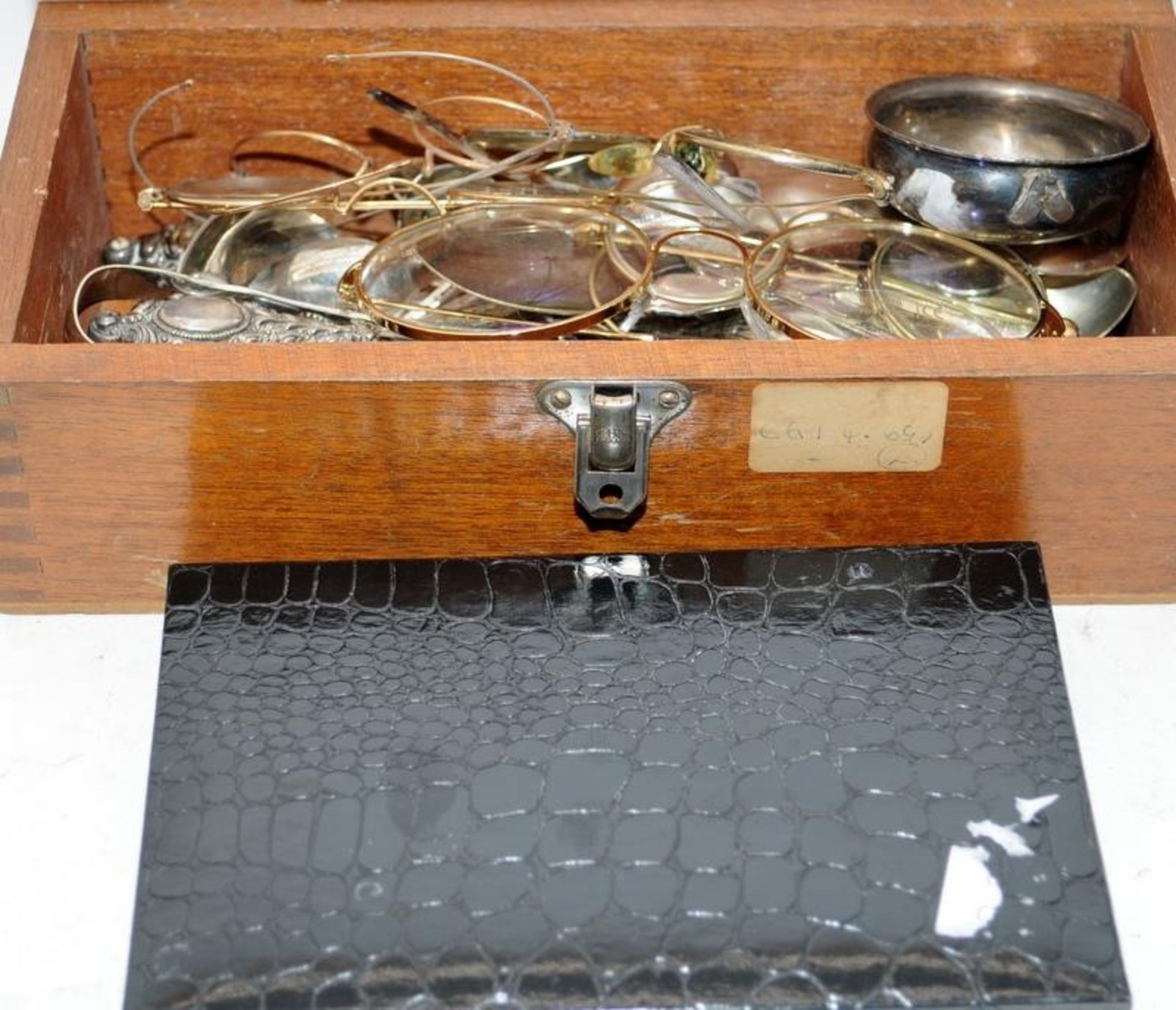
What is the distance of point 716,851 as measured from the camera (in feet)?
3.45

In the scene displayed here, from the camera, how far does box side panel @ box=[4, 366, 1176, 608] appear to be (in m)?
1.13

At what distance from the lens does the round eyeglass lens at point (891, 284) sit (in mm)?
1310

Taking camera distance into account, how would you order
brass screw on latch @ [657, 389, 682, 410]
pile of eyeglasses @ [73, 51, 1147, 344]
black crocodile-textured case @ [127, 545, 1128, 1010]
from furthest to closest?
pile of eyeglasses @ [73, 51, 1147, 344]
brass screw on latch @ [657, 389, 682, 410]
black crocodile-textured case @ [127, 545, 1128, 1010]

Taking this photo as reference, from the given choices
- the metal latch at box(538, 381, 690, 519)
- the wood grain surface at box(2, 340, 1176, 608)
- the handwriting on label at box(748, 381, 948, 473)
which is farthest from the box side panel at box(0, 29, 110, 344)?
the handwriting on label at box(748, 381, 948, 473)

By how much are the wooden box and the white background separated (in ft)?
0.11

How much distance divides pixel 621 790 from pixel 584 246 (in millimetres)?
427

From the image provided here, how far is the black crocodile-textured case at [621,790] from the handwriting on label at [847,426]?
0.07 metres

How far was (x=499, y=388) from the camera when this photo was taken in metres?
1.12

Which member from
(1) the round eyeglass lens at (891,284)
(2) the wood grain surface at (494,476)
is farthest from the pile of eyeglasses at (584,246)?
(2) the wood grain surface at (494,476)

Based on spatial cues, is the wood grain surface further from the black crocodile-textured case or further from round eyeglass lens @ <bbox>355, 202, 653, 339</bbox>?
round eyeglass lens @ <bbox>355, 202, 653, 339</bbox>

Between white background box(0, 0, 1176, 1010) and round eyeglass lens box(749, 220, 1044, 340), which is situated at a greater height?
round eyeglass lens box(749, 220, 1044, 340)

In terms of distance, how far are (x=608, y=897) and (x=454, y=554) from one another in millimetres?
272

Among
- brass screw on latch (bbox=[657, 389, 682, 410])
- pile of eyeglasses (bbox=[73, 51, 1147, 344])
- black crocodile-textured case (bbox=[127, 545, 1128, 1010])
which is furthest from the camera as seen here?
pile of eyeglasses (bbox=[73, 51, 1147, 344])

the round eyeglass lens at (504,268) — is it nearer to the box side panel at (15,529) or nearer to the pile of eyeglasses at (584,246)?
the pile of eyeglasses at (584,246)
